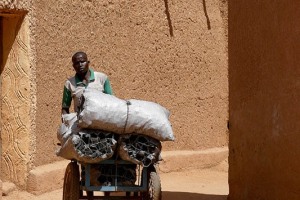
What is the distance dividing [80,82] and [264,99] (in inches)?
78.5

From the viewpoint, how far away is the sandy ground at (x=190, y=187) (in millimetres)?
8976

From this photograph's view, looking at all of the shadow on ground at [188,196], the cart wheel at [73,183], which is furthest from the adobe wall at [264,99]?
the cart wheel at [73,183]

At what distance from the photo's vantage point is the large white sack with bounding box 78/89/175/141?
224 inches

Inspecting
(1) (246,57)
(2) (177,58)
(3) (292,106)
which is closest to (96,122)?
(3) (292,106)

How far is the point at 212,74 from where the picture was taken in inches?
516

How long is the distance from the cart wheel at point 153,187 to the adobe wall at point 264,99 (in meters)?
1.37

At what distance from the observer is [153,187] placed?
6004 mm

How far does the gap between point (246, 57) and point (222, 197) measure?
2.36m

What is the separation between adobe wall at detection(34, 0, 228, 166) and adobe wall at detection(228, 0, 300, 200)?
Answer: 8.46ft

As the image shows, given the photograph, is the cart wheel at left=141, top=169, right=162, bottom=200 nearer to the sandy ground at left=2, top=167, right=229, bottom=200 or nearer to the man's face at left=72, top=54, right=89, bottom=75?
the man's face at left=72, top=54, right=89, bottom=75

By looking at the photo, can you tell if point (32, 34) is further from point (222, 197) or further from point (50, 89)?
point (222, 197)

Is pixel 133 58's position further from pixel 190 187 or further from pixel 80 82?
pixel 80 82

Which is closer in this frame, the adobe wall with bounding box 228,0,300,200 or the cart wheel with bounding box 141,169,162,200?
the cart wheel with bounding box 141,169,162,200

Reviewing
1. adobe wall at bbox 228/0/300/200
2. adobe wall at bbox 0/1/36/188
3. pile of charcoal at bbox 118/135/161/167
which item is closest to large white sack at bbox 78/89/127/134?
pile of charcoal at bbox 118/135/161/167
